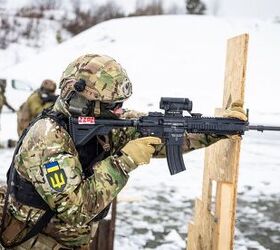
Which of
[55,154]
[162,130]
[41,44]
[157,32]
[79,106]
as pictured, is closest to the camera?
[55,154]

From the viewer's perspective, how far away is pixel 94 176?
2.48m

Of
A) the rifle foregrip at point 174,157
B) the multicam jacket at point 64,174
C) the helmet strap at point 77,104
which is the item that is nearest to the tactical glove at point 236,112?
the rifle foregrip at point 174,157

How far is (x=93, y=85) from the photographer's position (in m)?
2.54

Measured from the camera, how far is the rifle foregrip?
280 centimetres

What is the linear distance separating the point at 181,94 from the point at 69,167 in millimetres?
18914

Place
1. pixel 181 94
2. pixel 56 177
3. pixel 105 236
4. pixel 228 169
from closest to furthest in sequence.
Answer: pixel 56 177 → pixel 228 169 → pixel 105 236 → pixel 181 94

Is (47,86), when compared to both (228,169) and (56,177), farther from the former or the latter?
(56,177)

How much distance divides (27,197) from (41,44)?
32.2m

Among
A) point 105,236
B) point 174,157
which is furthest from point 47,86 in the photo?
point 174,157

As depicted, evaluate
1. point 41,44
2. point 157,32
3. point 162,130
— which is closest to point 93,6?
point 41,44

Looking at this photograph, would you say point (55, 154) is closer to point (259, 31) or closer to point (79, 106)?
point (79, 106)

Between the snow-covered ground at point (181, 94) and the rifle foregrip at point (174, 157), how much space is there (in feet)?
7.11

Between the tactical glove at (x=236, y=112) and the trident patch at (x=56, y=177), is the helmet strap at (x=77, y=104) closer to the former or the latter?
the trident patch at (x=56, y=177)

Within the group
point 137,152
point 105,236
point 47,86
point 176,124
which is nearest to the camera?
point 137,152
